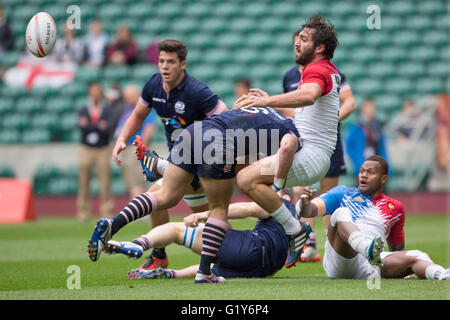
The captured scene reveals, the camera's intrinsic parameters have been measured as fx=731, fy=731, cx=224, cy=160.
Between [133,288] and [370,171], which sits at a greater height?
[370,171]

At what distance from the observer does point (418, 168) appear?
15.3 metres

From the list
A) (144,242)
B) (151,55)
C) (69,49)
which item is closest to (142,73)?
(151,55)

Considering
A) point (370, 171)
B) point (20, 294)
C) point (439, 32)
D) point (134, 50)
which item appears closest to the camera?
point (20, 294)

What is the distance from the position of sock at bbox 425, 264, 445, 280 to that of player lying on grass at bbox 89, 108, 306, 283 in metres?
1.09

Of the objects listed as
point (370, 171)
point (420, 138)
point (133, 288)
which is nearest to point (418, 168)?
point (420, 138)

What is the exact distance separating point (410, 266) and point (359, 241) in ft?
1.99

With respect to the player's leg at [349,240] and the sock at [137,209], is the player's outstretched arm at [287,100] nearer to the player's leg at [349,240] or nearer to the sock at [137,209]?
the player's leg at [349,240]

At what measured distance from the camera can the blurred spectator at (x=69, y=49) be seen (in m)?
17.0

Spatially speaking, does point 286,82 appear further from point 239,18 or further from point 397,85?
point 239,18

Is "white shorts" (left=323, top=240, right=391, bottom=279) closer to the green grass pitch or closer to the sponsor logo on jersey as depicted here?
the green grass pitch

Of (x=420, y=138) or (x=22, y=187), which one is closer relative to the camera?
(x=22, y=187)

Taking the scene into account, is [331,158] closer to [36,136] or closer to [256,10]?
[36,136]

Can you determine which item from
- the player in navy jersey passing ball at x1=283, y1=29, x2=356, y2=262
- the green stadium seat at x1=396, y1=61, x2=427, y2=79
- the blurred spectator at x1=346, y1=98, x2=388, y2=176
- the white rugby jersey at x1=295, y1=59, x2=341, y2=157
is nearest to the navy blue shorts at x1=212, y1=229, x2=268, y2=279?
the white rugby jersey at x1=295, y1=59, x2=341, y2=157
